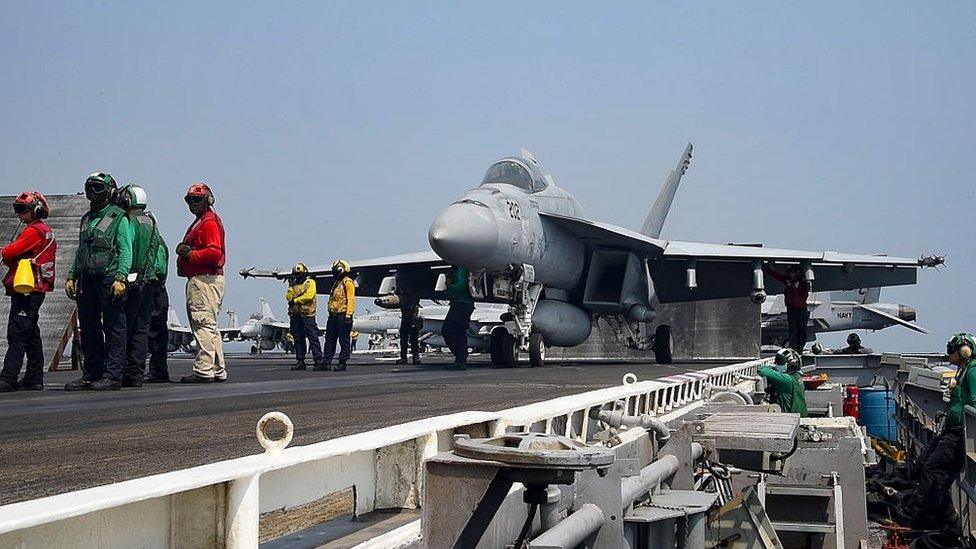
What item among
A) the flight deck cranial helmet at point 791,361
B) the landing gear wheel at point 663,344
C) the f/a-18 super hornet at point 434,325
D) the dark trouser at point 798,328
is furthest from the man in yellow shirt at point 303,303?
the f/a-18 super hornet at point 434,325

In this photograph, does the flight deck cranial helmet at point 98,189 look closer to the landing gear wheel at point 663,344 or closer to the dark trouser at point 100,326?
the dark trouser at point 100,326

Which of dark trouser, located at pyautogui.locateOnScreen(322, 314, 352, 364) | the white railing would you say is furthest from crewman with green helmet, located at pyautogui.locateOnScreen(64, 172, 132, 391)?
dark trouser, located at pyautogui.locateOnScreen(322, 314, 352, 364)

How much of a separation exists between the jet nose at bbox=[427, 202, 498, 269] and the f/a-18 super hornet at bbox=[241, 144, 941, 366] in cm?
2

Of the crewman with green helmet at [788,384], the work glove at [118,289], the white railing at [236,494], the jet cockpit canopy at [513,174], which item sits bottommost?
the crewman with green helmet at [788,384]

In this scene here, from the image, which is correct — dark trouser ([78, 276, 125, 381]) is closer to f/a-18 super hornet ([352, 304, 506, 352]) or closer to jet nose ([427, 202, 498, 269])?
jet nose ([427, 202, 498, 269])

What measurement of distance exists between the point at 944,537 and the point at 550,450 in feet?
33.7

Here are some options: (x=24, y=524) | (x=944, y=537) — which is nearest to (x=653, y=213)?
(x=944, y=537)

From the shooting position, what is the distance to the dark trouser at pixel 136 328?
9.25 metres

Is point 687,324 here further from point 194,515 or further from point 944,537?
point 194,515

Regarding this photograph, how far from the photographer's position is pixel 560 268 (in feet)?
65.0

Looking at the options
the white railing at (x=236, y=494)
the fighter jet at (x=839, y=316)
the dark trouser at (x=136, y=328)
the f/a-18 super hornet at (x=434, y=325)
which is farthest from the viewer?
the fighter jet at (x=839, y=316)

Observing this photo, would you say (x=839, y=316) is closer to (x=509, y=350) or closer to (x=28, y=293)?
(x=509, y=350)

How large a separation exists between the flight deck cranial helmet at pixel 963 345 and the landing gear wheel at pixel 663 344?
40.0 feet

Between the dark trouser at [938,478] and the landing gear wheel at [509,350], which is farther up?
the landing gear wheel at [509,350]
